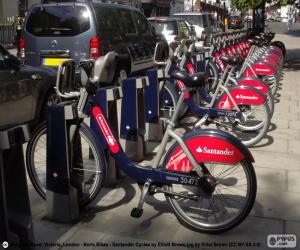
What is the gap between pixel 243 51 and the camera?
1082 cm

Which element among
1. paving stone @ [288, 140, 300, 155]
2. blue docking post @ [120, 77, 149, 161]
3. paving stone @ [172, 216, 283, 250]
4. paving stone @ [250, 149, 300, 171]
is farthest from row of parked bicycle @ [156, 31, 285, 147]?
paving stone @ [172, 216, 283, 250]

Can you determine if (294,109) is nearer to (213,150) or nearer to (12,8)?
→ (213,150)

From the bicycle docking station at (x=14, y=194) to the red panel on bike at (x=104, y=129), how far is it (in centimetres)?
88

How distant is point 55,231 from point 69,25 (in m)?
6.08

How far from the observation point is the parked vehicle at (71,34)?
8758mm

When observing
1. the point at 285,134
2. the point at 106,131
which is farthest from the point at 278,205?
the point at 285,134

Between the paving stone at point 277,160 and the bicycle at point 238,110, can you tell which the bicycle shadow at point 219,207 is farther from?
the bicycle at point 238,110

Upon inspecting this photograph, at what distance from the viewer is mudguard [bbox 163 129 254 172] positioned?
326cm

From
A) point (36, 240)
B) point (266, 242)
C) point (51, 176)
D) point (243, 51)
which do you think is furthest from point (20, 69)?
point (243, 51)

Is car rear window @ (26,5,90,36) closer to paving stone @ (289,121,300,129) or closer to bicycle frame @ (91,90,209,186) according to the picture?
paving stone @ (289,121,300,129)

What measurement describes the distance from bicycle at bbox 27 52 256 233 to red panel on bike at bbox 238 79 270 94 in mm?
2499

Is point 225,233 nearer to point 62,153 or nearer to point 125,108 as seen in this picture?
point 62,153

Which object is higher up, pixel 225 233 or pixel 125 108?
pixel 125 108

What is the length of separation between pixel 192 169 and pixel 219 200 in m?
0.43
